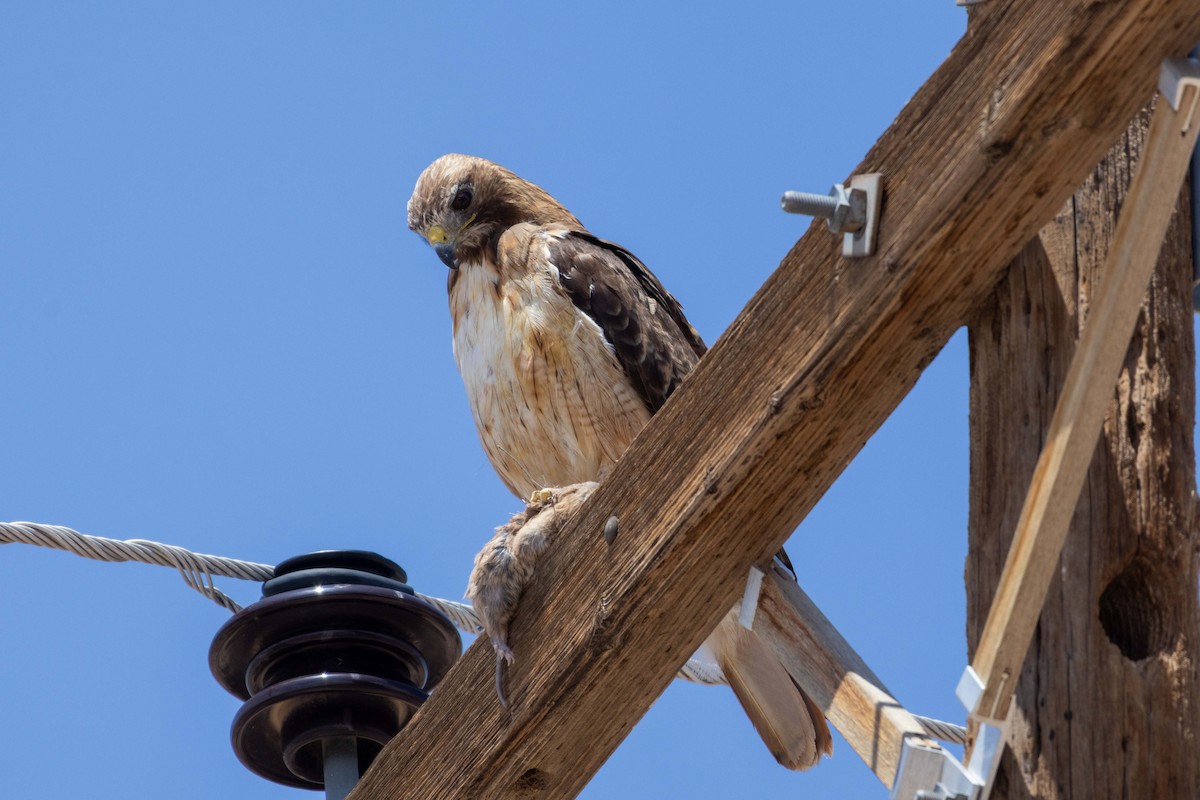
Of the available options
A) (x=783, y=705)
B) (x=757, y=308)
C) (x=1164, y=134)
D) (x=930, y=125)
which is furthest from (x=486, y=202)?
(x=1164, y=134)

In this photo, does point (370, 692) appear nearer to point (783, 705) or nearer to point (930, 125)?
point (783, 705)

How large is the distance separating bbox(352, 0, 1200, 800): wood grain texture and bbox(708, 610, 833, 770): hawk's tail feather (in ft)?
1.90

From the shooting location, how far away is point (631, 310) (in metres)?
4.89

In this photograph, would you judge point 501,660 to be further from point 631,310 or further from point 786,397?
point 631,310

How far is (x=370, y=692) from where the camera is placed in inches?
172

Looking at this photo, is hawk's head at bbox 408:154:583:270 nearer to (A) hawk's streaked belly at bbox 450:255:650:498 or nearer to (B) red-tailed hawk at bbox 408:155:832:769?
(B) red-tailed hawk at bbox 408:155:832:769

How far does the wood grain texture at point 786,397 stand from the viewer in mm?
2648

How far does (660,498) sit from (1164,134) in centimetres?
121

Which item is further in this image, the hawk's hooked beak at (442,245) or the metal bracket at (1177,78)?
the hawk's hooked beak at (442,245)

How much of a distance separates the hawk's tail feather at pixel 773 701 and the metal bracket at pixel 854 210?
1.25m

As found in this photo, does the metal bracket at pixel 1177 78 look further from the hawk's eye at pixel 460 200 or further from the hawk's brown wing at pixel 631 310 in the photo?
the hawk's eye at pixel 460 200

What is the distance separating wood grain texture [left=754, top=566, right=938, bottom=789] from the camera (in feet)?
9.40

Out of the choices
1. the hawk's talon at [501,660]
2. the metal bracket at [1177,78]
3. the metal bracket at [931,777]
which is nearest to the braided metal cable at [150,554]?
the hawk's talon at [501,660]

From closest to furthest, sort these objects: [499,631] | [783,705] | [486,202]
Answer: [499,631]
[783,705]
[486,202]
